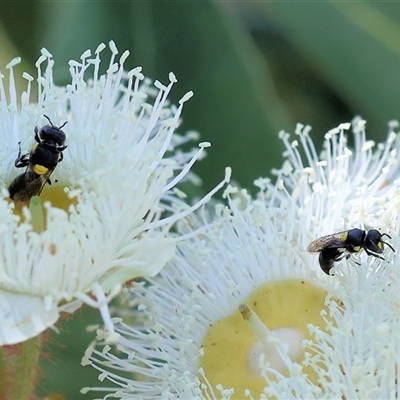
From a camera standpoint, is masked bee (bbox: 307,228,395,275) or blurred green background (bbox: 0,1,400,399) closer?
masked bee (bbox: 307,228,395,275)

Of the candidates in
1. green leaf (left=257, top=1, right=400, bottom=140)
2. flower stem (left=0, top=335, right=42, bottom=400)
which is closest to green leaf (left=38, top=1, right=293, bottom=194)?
green leaf (left=257, top=1, right=400, bottom=140)

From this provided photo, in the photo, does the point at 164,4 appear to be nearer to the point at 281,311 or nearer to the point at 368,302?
the point at 281,311

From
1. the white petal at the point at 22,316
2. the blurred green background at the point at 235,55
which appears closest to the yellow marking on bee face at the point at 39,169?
the white petal at the point at 22,316

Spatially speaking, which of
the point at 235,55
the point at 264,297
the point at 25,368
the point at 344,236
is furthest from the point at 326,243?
the point at 235,55

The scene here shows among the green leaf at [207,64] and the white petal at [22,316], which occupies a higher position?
the green leaf at [207,64]

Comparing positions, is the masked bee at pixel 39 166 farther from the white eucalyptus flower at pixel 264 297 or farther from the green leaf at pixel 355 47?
the green leaf at pixel 355 47

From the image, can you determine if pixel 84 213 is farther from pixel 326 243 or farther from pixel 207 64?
pixel 207 64

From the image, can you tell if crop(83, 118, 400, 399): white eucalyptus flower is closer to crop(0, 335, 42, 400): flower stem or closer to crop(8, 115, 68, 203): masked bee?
crop(0, 335, 42, 400): flower stem
